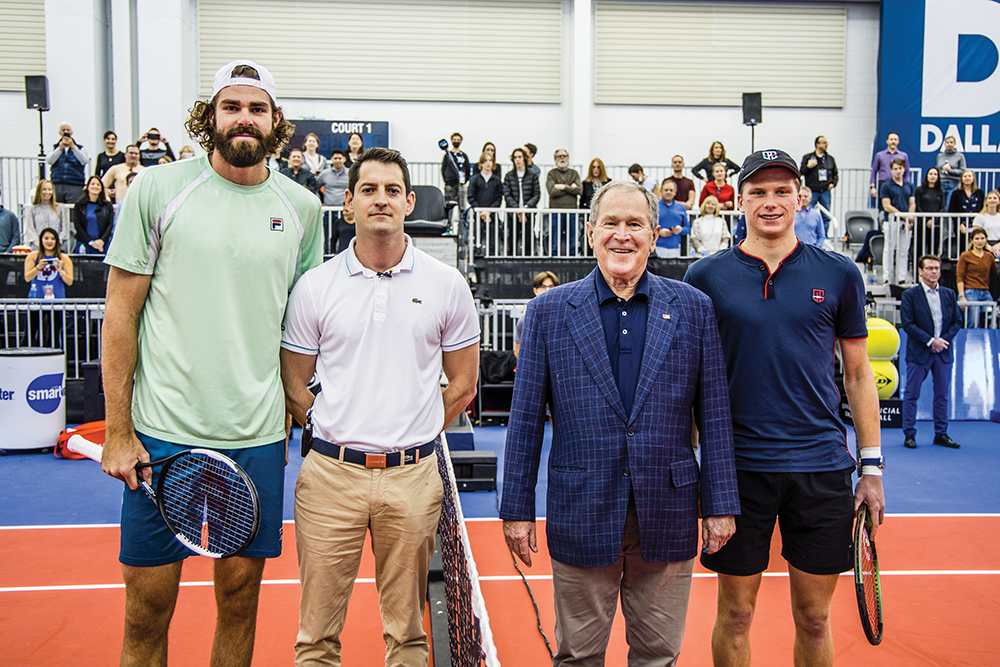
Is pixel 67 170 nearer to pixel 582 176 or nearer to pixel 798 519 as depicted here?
pixel 582 176

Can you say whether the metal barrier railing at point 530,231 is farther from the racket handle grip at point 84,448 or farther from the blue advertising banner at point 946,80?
the racket handle grip at point 84,448

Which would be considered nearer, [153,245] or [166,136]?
[153,245]

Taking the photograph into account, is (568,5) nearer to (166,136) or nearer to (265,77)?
(166,136)

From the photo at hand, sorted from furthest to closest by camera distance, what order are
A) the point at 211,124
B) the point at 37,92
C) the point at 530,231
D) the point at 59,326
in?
the point at 37,92 → the point at 530,231 → the point at 59,326 → the point at 211,124

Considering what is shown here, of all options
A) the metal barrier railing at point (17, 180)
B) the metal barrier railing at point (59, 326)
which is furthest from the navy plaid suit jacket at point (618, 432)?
the metal barrier railing at point (17, 180)

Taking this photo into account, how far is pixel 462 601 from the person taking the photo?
342 centimetres

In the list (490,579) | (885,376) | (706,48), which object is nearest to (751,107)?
(706,48)

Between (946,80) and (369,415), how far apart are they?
20.4 meters

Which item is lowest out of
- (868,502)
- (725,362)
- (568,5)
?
(868,502)

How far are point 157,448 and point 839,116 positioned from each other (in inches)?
827

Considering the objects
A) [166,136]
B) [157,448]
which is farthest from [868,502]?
[166,136]

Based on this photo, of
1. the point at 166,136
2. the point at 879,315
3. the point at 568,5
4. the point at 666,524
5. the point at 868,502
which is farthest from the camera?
the point at 568,5

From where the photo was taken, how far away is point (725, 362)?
3051 millimetres

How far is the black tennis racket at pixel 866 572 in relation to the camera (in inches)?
121
